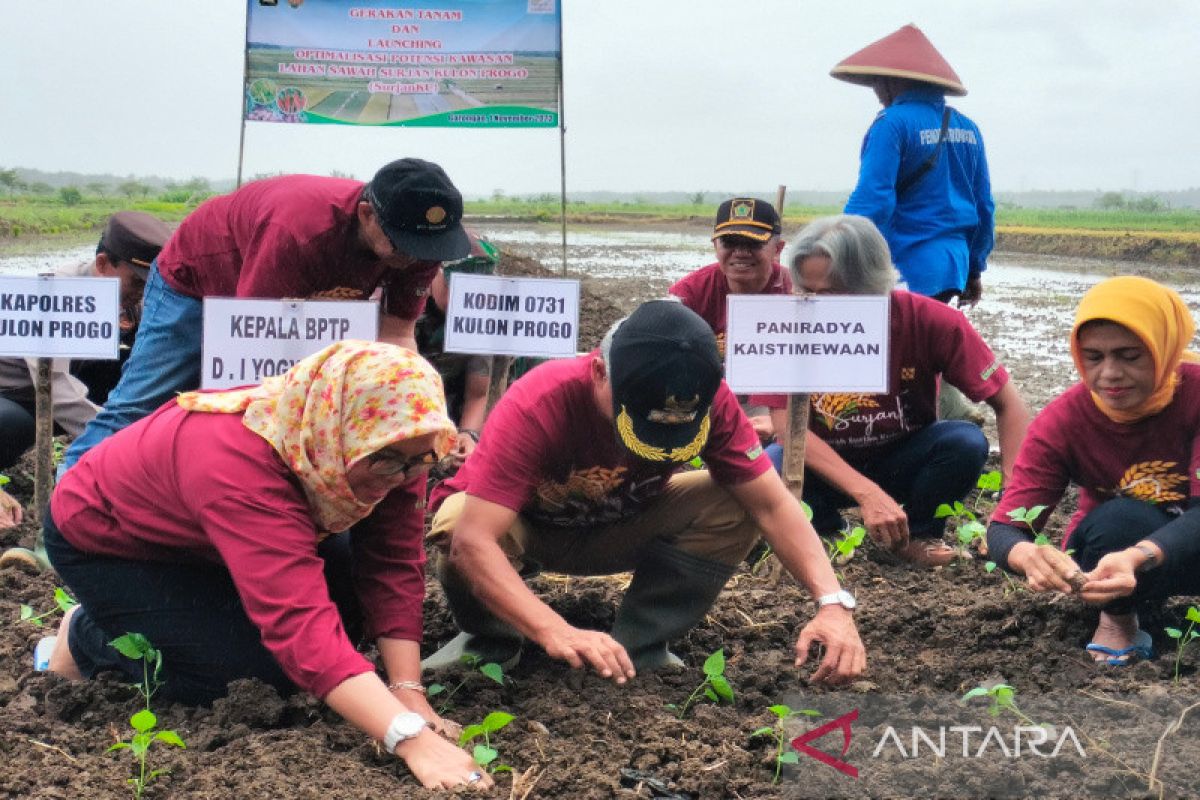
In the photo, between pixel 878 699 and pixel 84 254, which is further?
pixel 84 254

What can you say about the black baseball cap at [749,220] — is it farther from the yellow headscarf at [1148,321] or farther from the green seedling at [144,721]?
the green seedling at [144,721]

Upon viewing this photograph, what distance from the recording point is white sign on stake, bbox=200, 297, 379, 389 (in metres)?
3.95

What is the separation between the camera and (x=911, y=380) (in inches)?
178

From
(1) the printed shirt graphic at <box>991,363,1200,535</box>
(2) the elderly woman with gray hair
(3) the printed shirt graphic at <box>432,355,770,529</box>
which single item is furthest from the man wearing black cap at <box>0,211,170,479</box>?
(1) the printed shirt graphic at <box>991,363,1200,535</box>

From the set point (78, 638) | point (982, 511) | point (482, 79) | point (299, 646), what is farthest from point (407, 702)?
point (482, 79)

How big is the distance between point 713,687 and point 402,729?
3.18 feet

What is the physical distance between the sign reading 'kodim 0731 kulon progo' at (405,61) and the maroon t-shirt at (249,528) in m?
4.77

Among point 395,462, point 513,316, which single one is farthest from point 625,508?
point 513,316

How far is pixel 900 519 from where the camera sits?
Result: 423 cm

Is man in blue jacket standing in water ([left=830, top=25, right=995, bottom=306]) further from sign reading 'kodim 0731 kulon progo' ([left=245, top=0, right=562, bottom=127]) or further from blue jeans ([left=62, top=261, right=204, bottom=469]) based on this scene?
blue jeans ([left=62, top=261, right=204, bottom=469])

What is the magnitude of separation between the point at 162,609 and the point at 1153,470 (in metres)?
2.48

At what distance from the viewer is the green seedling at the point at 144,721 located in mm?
2648

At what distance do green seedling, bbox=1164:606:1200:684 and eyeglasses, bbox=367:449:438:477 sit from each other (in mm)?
1828

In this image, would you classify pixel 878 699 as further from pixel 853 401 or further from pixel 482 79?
pixel 482 79
